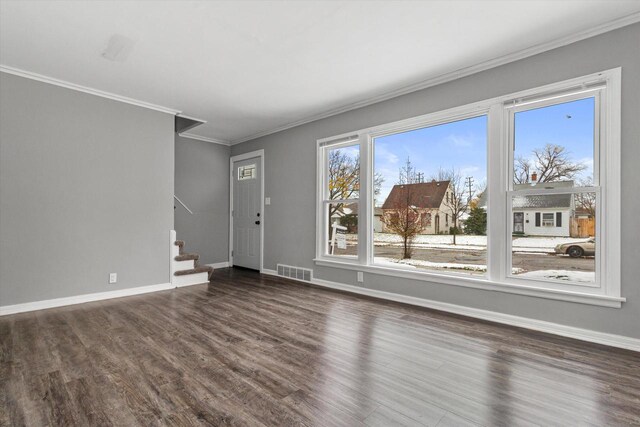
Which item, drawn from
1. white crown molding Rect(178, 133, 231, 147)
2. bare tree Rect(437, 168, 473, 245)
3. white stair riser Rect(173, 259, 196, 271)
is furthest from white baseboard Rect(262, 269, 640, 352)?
white crown molding Rect(178, 133, 231, 147)

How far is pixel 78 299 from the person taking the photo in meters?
3.84

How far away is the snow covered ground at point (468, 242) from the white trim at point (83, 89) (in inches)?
143

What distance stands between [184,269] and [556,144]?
496 centimetres

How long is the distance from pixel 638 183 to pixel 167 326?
4231 millimetres

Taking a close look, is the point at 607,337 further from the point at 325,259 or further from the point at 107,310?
the point at 107,310

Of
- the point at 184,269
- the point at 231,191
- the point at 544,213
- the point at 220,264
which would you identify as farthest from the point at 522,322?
the point at 231,191

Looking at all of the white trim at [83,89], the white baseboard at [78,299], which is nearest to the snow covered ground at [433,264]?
the white baseboard at [78,299]

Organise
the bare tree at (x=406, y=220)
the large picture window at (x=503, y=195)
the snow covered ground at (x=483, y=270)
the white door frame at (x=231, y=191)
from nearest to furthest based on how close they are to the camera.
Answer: the large picture window at (x=503, y=195) → the snow covered ground at (x=483, y=270) → the bare tree at (x=406, y=220) → the white door frame at (x=231, y=191)

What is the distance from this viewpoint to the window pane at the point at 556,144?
2781mm

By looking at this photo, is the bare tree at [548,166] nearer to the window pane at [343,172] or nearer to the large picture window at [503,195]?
the large picture window at [503,195]

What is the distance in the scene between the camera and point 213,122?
539cm

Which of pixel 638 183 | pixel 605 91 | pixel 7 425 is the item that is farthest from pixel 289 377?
pixel 605 91

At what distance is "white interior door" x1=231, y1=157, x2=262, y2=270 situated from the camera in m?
6.07

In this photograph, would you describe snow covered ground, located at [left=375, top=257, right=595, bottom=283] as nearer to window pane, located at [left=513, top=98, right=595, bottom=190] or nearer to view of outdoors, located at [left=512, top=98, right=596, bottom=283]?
view of outdoors, located at [left=512, top=98, right=596, bottom=283]
